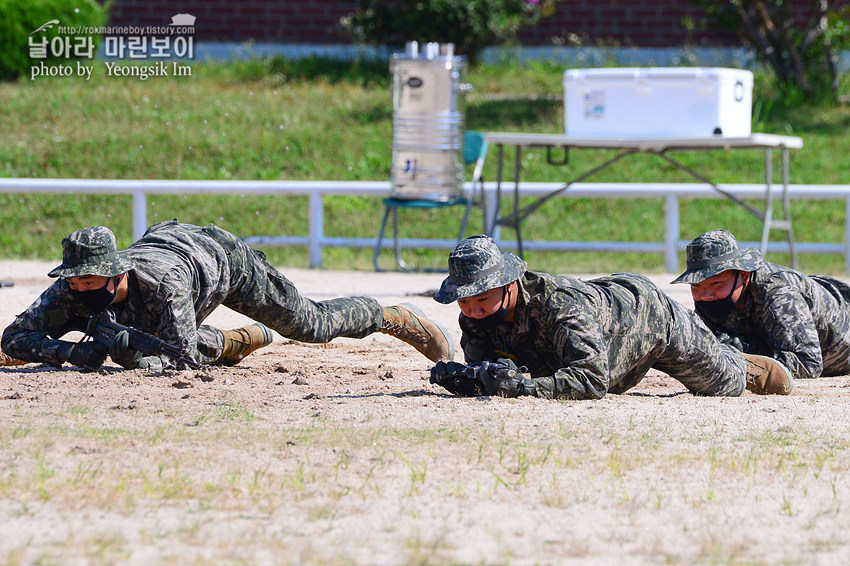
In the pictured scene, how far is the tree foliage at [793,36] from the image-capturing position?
17922 millimetres

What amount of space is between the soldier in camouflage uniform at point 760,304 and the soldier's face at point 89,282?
122 inches

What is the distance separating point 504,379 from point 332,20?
1560 centimetres

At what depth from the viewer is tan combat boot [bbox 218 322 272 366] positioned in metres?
7.35

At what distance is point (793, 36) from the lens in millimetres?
18547

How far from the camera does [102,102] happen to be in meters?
18.4

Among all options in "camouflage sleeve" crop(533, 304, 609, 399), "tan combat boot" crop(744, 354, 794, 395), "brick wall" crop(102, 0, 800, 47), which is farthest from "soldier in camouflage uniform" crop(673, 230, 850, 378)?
"brick wall" crop(102, 0, 800, 47)

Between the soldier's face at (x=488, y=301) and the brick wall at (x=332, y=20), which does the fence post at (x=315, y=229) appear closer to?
the soldier's face at (x=488, y=301)

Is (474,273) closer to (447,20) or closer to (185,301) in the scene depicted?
(185,301)

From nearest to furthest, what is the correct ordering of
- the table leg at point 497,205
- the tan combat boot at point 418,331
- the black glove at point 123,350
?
the black glove at point 123,350 → the tan combat boot at point 418,331 → the table leg at point 497,205

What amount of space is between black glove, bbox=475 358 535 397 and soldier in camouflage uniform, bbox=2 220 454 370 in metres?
1.60

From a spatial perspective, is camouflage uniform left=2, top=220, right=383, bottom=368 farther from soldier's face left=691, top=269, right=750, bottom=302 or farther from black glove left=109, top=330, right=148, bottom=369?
soldier's face left=691, top=269, right=750, bottom=302

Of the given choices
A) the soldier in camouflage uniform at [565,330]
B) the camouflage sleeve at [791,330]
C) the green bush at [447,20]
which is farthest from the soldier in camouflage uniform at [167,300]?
the green bush at [447,20]

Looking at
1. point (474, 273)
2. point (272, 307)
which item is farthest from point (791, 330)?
point (272, 307)

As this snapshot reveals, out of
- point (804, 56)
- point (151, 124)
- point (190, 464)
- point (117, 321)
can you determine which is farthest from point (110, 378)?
point (804, 56)
